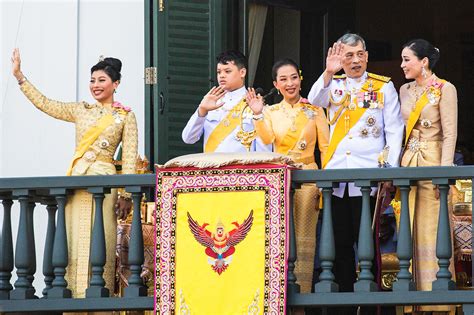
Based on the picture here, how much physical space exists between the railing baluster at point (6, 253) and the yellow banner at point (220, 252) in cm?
122

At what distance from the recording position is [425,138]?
1183cm

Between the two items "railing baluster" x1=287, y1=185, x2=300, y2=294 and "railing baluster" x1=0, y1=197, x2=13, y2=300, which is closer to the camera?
"railing baluster" x1=287, y1=185, x2=300, y2=294

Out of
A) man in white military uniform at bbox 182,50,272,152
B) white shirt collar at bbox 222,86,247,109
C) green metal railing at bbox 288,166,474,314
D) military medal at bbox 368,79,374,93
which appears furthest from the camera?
white shirt collar at bbox 222,86,247,109

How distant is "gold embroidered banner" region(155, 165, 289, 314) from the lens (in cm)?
1139

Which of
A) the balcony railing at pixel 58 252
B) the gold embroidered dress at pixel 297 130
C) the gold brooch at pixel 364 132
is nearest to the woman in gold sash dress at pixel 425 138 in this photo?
the gold brooch at pixel 364 132

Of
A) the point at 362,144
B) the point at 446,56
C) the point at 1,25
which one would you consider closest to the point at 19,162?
the point at 1,25

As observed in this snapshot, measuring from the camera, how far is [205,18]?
1417 centimetres

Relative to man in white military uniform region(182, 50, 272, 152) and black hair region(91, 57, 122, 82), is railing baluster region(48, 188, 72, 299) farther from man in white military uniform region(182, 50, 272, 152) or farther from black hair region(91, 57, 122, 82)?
man in white military uniform region(182, 50, 272, 152)

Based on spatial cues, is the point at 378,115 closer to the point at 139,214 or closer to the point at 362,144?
the point at 362,144

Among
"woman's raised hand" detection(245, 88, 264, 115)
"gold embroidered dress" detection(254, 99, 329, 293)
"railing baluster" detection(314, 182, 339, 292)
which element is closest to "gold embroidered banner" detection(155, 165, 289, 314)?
"railing baluster" detection(314, 182, 339, 292)

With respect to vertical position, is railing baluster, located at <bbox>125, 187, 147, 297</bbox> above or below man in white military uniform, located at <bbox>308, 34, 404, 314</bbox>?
below

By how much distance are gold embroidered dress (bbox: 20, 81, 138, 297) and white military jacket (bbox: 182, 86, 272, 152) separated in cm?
41

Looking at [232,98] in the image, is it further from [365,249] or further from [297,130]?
[365,249]

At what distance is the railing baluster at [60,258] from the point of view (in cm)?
1184
